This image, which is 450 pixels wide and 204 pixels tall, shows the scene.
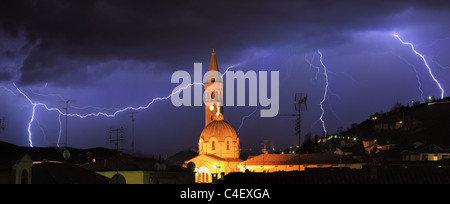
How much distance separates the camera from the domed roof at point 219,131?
103250mm

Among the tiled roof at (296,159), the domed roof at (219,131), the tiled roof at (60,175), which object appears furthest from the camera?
the domed roof at (219,131)

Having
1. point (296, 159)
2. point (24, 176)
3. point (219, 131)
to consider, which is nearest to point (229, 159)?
point (219, 131)

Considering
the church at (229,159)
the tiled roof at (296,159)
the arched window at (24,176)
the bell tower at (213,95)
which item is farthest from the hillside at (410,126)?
the arched window at (24,176)

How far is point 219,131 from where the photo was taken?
103 metres

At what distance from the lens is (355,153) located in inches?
4717

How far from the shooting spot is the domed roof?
103m

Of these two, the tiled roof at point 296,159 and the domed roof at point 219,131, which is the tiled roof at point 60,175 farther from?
the domed roof at point 219,131

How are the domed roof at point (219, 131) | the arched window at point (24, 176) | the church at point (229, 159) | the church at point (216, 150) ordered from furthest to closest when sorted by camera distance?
1. the domed roof at point (219, 131)
2. the church at point (216, 150)
3. the church at point (229, 159)
4. the arched window at point (24, 176)

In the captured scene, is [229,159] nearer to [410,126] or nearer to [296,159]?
[296,159]

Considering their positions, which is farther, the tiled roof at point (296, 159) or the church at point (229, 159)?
the tiled roof at point (296, 159)
